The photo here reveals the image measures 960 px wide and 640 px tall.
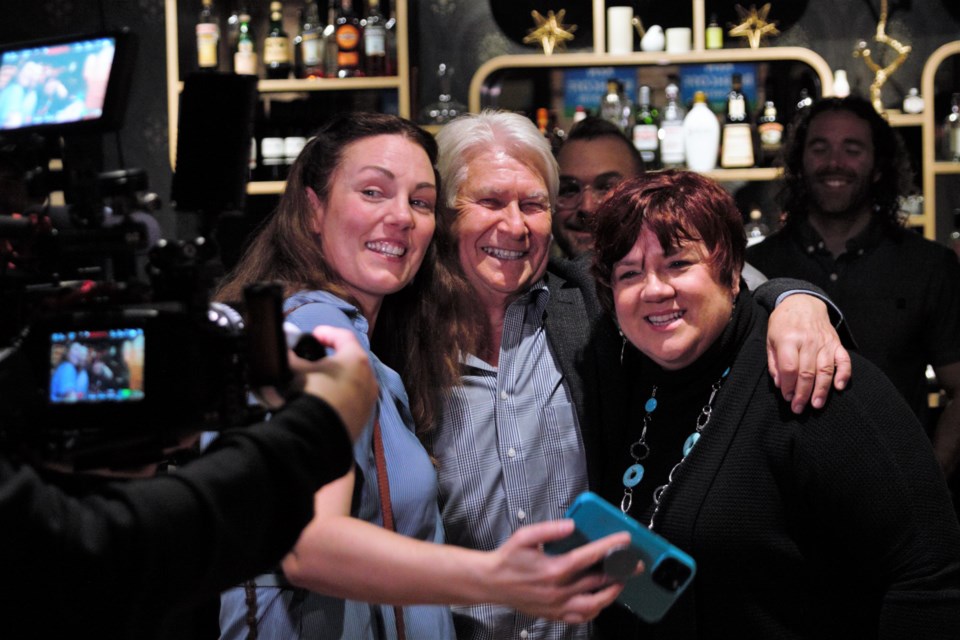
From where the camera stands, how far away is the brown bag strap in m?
1.54

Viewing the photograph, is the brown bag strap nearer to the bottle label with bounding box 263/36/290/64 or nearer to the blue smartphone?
the blue smartphone

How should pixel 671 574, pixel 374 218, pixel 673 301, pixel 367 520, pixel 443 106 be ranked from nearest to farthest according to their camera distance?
pixel 671 574 → pixel 367 520 → pixel 673 301 → pixel 374 218 → pixel 443 106

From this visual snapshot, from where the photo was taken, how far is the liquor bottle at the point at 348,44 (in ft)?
13.0

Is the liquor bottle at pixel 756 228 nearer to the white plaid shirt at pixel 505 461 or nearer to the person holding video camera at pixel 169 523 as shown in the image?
the white plaid shirt at pixel 505 461

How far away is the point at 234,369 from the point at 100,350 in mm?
129

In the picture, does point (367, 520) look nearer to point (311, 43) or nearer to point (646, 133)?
point (646, 133)

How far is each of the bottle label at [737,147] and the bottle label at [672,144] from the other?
0.17 meters

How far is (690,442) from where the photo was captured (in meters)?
1.71

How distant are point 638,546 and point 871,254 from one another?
230cm

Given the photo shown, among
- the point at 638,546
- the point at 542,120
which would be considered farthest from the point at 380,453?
the point at 542,120

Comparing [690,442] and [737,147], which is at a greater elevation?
[737,147]

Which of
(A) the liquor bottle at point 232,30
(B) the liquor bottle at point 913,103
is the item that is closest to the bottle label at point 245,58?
(A) the liquor bottle at point 232,30

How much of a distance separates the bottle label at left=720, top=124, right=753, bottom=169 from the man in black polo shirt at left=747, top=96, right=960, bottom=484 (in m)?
0.41

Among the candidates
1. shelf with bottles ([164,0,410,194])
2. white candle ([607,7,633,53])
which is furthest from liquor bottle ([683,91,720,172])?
shelf with bottles ([164,0,410,194])
